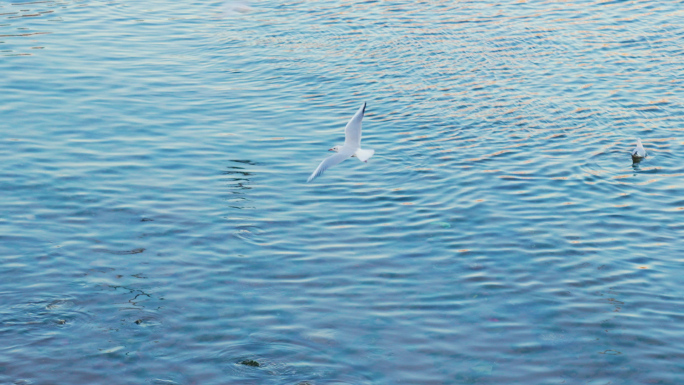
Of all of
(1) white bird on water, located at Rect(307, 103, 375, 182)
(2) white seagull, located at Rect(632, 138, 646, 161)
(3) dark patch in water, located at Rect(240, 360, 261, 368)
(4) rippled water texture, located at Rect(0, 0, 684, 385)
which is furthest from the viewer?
(2) white seagull, located at Rect(632, 138, 646, 161)

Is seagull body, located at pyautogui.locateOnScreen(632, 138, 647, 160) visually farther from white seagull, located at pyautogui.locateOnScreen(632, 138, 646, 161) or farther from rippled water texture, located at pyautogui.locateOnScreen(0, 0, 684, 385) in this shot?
rippled water texture, located at pyautogui.locateOnScreen(0, 0, 684, 385)

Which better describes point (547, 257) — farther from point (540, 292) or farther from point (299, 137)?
point (299, 137)

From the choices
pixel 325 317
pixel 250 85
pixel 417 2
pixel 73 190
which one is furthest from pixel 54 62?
pixel 325 317

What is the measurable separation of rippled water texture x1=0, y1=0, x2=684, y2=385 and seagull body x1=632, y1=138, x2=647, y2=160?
9.2 inches

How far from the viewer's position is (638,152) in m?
12.3

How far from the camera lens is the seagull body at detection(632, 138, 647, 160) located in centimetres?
1224

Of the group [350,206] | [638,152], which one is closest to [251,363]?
[350,206]

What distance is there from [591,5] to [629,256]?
41.4 feet


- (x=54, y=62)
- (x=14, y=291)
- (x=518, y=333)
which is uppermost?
(x=54, y=62)

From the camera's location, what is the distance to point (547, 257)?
996 cm

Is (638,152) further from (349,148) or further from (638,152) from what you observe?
(349,148)

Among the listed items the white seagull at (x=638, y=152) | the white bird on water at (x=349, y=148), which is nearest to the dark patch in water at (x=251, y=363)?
the white bird on water at (x=349, y=148)

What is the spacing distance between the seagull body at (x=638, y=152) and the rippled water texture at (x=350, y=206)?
235 mm

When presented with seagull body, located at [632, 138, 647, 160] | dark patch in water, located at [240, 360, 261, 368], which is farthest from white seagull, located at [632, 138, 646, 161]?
dark patch in water, located at [240, 360, 261, 368]
